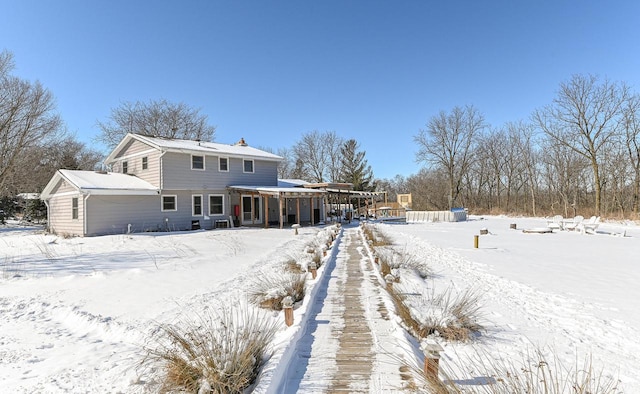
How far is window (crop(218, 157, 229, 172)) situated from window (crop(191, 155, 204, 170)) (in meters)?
1.11

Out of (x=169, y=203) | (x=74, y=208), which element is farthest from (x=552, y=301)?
A: (x=74, y=208)

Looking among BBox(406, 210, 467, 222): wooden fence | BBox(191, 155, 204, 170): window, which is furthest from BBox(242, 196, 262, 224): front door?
BBox(406, 210, 467, 222): wooden fence

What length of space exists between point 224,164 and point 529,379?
1954 cm

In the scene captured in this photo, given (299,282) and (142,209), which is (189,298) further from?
(142,209)

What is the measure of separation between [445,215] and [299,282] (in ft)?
79.1

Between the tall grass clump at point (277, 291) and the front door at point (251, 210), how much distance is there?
14857 millimetres

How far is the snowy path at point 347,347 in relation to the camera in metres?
3.28

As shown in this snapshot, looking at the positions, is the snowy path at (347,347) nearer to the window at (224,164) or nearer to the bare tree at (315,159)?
the window at (224,164)

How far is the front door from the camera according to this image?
70.1 feet

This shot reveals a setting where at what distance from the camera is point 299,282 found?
642cm

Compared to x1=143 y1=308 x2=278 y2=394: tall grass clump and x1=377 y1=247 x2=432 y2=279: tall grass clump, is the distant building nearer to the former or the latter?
x1=377 y1=247 x2=432 y2=279: tall grass clump

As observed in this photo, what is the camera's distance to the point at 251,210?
70.8 ft

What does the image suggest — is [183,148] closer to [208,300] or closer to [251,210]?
[251,210]

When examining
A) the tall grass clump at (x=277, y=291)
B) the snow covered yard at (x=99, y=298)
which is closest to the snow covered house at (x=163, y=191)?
the snow covered yard at (x=99, y=298)
